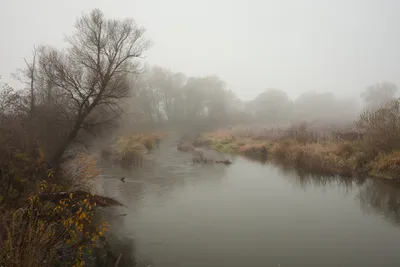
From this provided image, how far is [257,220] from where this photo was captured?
35.4 feet

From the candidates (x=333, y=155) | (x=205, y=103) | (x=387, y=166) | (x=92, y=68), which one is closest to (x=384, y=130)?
(x=387, y=166)

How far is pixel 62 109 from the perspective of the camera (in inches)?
653

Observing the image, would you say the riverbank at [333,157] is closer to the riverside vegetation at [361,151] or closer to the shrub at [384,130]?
the riverside vegetation at [361,151]

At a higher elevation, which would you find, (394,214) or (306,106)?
(306,106)

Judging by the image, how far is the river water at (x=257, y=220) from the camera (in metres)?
8.05

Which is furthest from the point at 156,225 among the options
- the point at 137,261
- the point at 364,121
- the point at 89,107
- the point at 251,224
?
the point at 364,121

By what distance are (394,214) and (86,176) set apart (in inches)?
496

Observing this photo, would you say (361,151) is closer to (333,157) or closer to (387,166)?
(333,157)

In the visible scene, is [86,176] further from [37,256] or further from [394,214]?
[394,214]

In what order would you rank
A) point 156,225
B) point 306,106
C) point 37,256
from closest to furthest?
1. point 37,256
2. point 156,225
3. point 306,106

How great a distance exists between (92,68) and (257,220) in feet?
40.5

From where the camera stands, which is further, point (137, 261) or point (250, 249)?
point (250, 249)

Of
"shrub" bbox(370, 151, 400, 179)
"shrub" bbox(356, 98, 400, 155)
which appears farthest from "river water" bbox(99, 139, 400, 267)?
"shrub" bbox(356, 98, 400, 155)

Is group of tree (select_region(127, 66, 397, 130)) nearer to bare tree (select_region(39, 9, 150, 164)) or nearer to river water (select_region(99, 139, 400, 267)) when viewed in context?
bare tree (select_region(39, 9, 150, 164))
